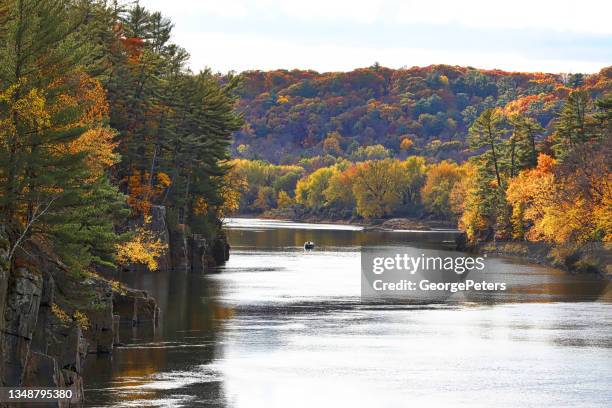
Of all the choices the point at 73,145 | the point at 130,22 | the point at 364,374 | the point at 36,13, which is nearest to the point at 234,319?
the point at 73,145

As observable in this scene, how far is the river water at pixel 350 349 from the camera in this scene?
151ft

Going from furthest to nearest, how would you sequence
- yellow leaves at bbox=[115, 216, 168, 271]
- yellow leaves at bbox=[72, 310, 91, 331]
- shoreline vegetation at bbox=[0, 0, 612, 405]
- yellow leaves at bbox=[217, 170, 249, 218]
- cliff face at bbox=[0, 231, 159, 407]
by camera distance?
yellow leaves at bbox=[217, 170, 249, 218] → yellow leaves at bbox=[115, 216, 168, 271] → yellow leaves at bbox=[72, 310, 91, 331] → shoreline vegetation at bbox=[0, 0, 612, 405] → cliff face at bbox=[0, 231, 159, 407]

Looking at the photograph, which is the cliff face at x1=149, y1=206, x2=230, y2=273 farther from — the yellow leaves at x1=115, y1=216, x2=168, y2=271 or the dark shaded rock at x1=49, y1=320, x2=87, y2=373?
the dark shaded rock at x1=49, y1=320, x2=87, y2=373

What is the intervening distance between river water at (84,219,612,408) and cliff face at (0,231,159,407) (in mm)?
1393

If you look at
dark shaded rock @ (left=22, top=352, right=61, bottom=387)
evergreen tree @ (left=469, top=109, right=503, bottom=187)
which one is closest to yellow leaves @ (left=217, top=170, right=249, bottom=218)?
evergreen tree @ (left=469, top=109, right=503, bottom=187)

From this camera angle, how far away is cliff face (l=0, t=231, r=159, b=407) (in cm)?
3925

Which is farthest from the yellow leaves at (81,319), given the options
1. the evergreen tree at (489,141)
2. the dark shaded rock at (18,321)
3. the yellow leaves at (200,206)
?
the evergreen tree at (489,141)

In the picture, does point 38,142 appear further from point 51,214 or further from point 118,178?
point 118,178

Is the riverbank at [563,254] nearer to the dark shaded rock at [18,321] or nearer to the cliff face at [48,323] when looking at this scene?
the cliff face at [48,323]

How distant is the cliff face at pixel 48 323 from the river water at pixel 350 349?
1.39 m

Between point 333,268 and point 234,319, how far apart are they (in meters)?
45.0

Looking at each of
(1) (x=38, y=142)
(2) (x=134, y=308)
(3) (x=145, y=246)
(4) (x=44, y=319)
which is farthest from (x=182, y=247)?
(4) (x=44, y=319)

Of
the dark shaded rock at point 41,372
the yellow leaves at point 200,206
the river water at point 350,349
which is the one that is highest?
the yellow leaves at point 200,206

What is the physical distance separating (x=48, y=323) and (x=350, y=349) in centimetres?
1925
